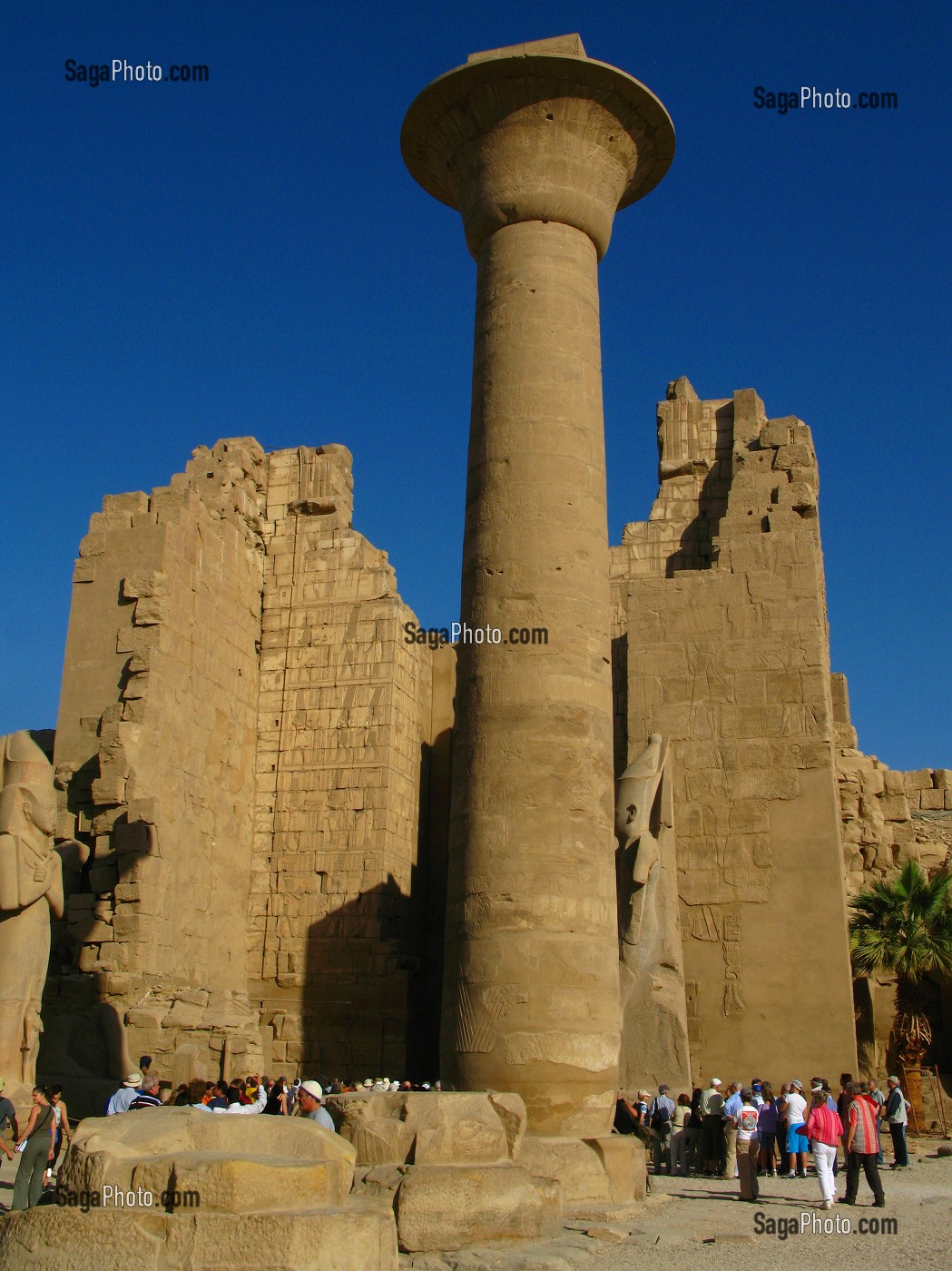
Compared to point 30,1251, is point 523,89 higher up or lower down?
higher up

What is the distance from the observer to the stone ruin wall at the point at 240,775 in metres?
16.1

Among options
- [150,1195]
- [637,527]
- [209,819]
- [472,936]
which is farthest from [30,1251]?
[637,527]

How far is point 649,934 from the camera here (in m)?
14.2

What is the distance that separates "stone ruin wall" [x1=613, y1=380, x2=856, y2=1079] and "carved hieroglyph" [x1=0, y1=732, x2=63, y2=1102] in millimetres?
7313

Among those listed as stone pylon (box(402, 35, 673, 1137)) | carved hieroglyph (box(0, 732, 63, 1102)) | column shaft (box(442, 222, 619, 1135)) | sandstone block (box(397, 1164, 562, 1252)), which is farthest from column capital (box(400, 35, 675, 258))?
sandstone block (box(397, 1164, 562, 1252))

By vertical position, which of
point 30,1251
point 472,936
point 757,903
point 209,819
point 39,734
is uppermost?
point 39,734

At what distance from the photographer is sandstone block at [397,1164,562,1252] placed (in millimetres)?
7340

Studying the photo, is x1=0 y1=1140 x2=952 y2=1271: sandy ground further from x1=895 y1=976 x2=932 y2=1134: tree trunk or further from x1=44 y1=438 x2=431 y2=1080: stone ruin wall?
x1=44 y1=438 x2=431 y2=1080: stone ruin wall

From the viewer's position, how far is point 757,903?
15.6 meters

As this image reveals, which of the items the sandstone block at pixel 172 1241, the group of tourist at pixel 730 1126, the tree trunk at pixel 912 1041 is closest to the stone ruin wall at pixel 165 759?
the group of tourist at pixel 730 1126

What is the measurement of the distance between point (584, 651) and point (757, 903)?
6.41 metres

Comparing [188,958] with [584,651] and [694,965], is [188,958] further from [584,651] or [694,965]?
[584,651]

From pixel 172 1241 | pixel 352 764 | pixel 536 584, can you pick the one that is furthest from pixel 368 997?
pixel 172 1241

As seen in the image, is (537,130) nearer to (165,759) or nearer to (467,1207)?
(467,1207)
